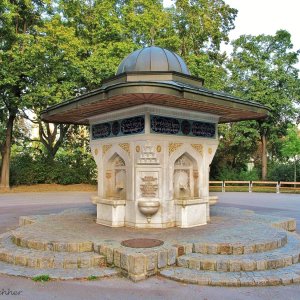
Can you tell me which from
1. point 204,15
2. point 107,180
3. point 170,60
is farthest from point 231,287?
point 204,15

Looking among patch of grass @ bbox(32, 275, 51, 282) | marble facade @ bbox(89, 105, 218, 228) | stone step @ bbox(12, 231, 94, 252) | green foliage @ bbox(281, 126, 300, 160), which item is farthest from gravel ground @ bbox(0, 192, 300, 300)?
green foliage @ bbox(281, 126, 300, 160)

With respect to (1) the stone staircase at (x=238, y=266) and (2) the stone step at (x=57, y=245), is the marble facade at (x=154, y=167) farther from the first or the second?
(1) the stone staircase at (x=238, y=266)

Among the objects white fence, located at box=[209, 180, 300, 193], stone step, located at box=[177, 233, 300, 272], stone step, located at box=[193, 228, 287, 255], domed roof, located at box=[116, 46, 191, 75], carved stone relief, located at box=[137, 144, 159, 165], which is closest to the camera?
stone step, located at box=[177, 233, 300, 272]

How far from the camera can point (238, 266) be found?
233 inches

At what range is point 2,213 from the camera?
13797 mm

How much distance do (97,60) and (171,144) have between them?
15549 mm

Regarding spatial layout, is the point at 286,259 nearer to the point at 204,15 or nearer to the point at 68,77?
the point at 68,77

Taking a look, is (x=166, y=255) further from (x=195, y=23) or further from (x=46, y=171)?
(x=195, y=23)

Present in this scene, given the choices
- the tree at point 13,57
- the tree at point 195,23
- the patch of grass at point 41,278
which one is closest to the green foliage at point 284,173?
the tree at point 195,23

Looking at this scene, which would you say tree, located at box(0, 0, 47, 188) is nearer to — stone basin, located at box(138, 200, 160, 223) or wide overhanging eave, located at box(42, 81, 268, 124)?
wide overhanging eave, located at box(42, 81, 268, 124)

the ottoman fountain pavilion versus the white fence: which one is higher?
the ottoman fountain pavilion

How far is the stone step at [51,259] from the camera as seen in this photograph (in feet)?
19.8

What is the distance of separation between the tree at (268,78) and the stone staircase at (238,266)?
24105 mm

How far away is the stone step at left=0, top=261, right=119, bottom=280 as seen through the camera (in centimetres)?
562
